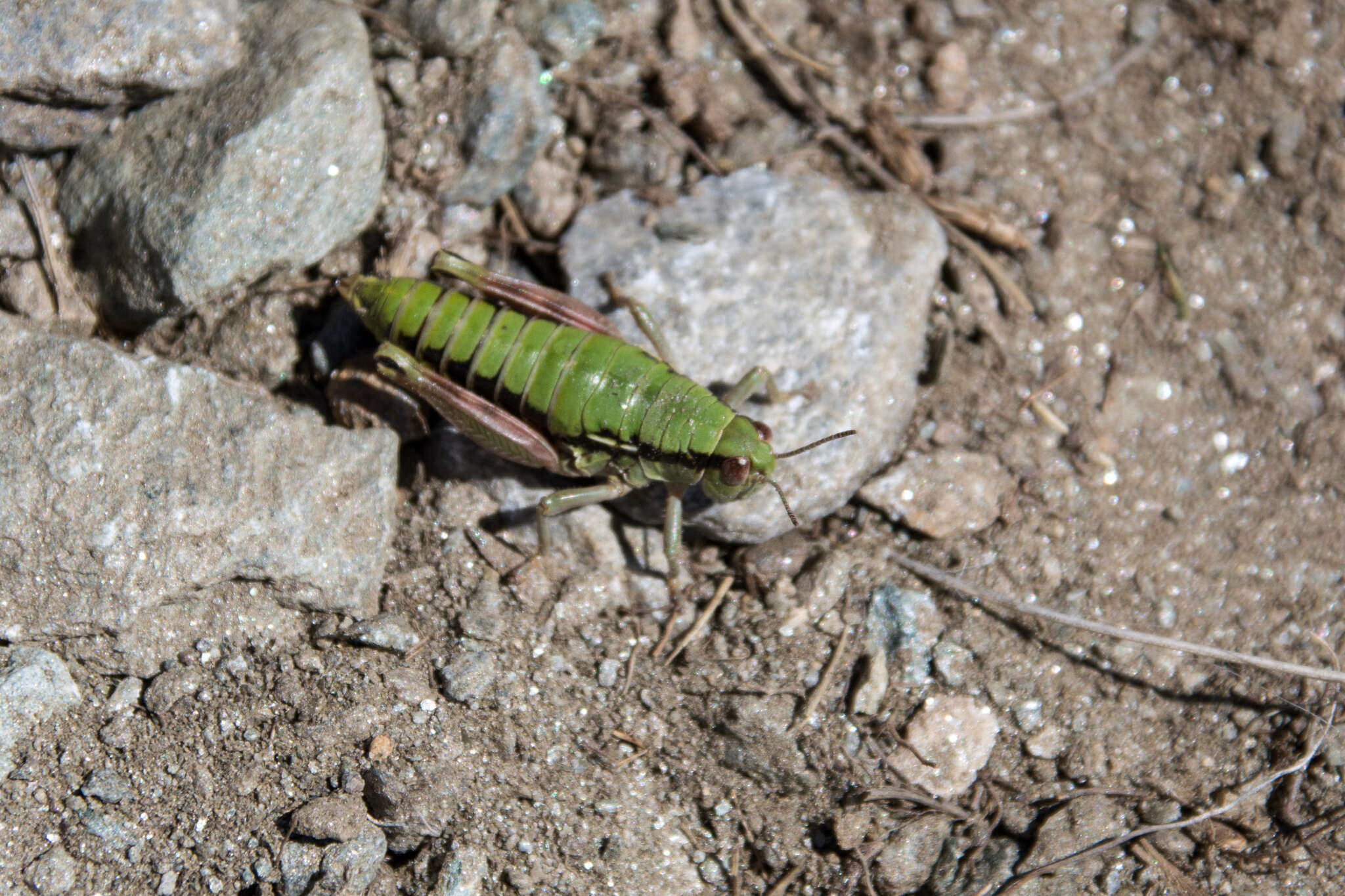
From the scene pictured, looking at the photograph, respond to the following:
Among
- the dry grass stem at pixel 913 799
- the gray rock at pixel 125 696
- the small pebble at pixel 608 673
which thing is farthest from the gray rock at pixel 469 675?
the dry grass stem at pixel 913 799

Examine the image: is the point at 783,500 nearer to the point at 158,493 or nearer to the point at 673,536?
the point at 673,536

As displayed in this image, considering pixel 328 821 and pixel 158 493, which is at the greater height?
pixel 158 493

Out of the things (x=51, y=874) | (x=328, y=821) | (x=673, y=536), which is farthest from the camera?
(x=673, y=536)

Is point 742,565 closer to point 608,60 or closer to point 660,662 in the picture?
point 660,662

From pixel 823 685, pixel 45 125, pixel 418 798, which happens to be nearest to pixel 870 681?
pixel 823 685

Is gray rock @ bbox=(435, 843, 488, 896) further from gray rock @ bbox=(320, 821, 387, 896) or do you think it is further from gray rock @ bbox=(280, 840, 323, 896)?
gray rock @ bbox=(280, 840, 323, 896)

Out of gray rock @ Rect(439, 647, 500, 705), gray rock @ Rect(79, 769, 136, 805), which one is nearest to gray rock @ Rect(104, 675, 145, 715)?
gray rock @ Rect(79, 769, 136, 805)

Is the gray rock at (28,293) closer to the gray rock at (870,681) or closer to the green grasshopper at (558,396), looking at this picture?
the green grasshopper at (558,396)
